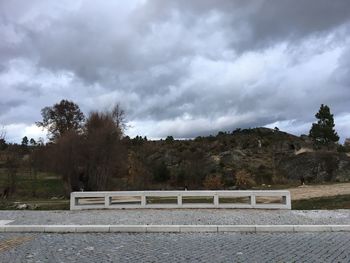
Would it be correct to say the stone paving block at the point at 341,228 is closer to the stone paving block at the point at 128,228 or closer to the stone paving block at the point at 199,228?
the stone paving block at the point at 199,228

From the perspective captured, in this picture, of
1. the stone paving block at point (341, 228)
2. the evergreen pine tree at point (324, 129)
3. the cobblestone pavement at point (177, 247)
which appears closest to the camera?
the cobblestone pavement at point (177, 247)

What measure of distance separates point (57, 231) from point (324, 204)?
1127 cm

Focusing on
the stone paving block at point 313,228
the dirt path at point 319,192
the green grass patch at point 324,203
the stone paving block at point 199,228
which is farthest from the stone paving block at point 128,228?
the dirt path at point 319,192

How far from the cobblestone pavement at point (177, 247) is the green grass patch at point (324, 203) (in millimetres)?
6468

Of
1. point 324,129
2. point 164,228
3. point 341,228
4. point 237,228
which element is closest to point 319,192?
point 341,228

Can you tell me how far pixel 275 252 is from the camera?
29.9 ft

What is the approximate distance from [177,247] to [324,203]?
1097cm

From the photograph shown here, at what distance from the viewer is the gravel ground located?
44.6 ft

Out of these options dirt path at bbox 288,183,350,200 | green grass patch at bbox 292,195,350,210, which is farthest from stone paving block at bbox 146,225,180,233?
dirt path at bbox 288,183,350,200

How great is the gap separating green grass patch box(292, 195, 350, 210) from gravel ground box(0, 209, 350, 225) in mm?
1964

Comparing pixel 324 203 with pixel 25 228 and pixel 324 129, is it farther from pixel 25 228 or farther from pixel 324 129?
pixel 324 129

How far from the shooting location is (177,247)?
986cm

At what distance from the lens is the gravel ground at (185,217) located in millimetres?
13583

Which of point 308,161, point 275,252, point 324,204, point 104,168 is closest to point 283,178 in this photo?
point 308,161
